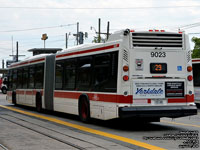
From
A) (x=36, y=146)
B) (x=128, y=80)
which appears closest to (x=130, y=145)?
(x=36, y=146)

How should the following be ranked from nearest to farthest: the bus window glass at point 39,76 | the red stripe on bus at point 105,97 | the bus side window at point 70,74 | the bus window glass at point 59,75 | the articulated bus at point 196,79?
the red stripe on bus at point 105,97
the bus side window at point 70,74
the bus window glass at point 59,75
the bus window glass at point 39,76
the articulated bus at point 196,79

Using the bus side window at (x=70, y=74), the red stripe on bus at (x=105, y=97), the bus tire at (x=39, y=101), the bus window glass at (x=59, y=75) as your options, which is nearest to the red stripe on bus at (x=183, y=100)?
the red stripe on bus at (x=105, y=97)

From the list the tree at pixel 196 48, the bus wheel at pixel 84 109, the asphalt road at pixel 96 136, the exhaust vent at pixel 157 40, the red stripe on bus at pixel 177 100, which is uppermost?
the tree at pixel 196 48

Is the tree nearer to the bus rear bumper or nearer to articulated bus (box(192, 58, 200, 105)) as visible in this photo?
articulated bus (box(192, 58, 200, 105))

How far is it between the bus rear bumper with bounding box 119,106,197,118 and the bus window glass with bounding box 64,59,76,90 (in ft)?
13.7

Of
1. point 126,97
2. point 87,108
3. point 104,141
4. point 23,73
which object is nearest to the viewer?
point 104,141

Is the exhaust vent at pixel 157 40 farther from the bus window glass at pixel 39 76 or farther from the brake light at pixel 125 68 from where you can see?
the bus window glass at pixel 39 76

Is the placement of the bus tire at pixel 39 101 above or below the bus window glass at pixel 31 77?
below

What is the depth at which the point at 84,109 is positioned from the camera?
1446 cm

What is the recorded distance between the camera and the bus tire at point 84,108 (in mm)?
14088

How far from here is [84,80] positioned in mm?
14461

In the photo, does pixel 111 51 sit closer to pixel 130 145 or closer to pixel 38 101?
pixel 130 145

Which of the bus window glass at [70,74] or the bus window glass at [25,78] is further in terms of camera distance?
the bus window glass at [25,78]

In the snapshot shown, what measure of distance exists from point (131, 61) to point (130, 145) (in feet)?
11.0
